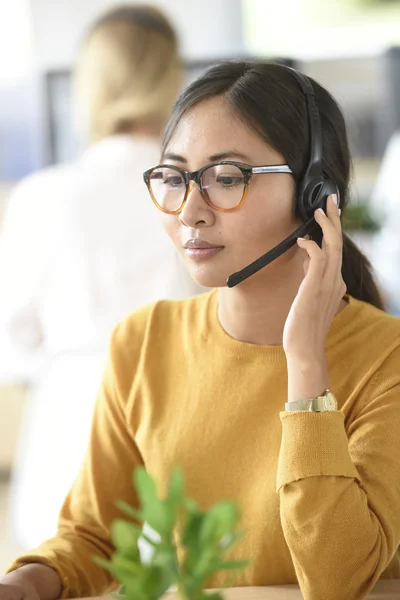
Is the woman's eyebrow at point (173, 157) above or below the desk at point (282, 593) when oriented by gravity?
above

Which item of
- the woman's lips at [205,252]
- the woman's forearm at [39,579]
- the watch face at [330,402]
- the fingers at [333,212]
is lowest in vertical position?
the woman's forearm at [39,579]

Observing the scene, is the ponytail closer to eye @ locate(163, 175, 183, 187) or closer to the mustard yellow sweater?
the mustard yellow sweater

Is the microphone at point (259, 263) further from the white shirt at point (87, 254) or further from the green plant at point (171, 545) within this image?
the white shirt at point (87, 254)

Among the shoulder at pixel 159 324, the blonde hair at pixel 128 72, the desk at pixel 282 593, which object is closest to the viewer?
the desk at pixel 282 593

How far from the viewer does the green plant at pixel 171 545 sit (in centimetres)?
57

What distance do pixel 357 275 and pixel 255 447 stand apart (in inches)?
11.3

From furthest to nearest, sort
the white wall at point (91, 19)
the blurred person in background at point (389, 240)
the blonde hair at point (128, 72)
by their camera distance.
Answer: the white wall at point (91, 19)
the blurred person in background at point (389, 240)
the blonde hair at point (128, 72)

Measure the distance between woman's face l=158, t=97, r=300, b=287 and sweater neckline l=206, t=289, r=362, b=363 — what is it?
10 centimetres

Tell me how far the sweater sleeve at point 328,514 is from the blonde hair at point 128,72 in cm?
149

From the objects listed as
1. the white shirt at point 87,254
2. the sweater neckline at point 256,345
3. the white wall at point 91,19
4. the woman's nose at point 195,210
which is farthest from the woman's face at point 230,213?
the white wall at point 91,19

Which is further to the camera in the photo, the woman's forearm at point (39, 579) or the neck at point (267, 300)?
the neck at point (267, 300)

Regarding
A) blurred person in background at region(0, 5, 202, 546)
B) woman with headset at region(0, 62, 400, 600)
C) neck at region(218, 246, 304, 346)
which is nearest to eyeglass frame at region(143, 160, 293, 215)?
woman with headset at region(0, 62, 400, 600)

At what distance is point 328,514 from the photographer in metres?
1.01

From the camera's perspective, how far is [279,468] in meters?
1.04
